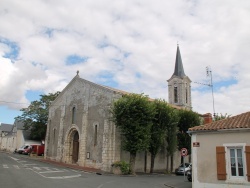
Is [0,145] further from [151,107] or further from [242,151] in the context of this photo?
[242,151]

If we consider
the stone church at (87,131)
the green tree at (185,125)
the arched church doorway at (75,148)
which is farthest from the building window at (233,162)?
the arched church doorway at (75,148)

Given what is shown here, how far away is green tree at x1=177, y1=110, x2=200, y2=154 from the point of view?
98.2 feet

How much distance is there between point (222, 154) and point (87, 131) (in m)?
17.4

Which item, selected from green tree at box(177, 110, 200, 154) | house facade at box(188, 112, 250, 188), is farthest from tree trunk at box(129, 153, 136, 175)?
house facade at box(188, 112, 250, 188)

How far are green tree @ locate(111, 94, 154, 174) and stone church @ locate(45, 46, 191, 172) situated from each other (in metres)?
1.67

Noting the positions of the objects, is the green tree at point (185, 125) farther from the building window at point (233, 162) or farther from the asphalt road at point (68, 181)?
the building window at point (233, 162)

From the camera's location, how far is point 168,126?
88.8 feet

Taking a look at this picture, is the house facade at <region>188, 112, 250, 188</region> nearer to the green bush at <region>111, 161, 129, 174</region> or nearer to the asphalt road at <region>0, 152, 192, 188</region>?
the asphalt road at <region>0, 152, 192, 188</region>

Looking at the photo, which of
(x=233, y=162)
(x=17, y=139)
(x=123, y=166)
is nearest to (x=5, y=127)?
(x=17, y=139)

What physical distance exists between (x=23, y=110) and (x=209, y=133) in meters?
44.6

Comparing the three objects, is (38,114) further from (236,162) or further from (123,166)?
(236,162)

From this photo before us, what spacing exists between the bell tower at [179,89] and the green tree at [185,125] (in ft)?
55.7

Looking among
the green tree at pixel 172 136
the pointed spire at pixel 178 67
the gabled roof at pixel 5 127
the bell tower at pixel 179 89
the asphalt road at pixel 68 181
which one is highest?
the pointed spire at pixel 178 67

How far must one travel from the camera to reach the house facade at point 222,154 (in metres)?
13.4
